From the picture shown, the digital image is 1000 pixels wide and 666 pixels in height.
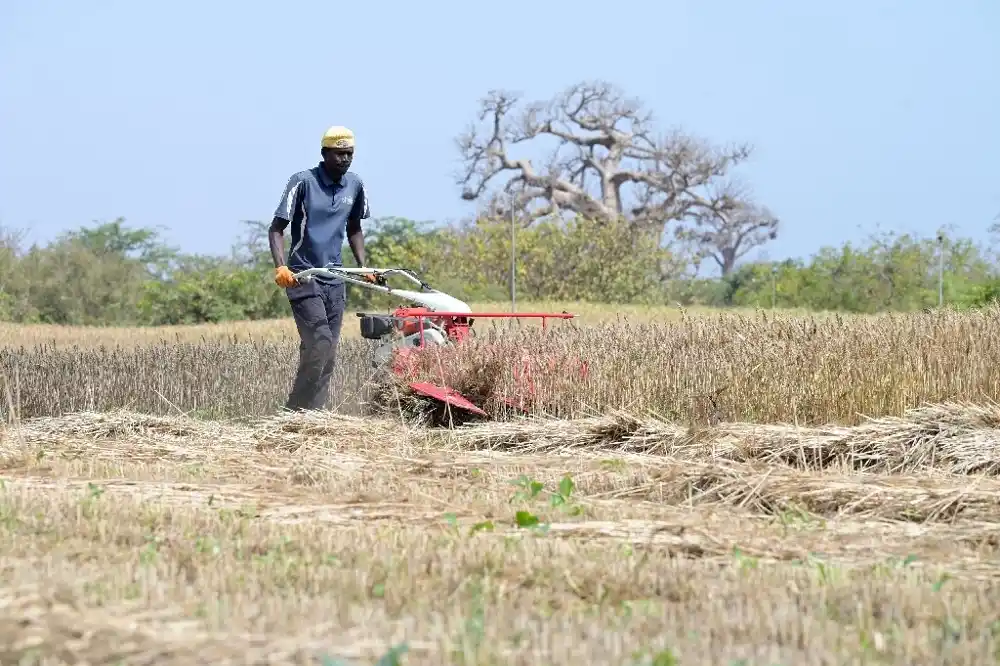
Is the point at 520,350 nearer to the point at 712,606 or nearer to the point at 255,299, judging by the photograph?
the point at 712,606

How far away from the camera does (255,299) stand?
41.0 m

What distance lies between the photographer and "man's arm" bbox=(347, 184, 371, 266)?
31.9 feet

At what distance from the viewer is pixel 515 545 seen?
5.02 m

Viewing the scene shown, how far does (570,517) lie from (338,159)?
4300 mm

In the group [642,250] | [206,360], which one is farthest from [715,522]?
[642,250]

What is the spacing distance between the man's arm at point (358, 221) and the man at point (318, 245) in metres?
0.09

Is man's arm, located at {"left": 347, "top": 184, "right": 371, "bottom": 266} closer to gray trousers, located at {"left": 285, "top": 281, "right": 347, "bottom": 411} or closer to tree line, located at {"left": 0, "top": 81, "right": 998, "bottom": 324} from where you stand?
gray trousers, located at {"left": 285, "top": 281, "right": 347, "bottom": 411}

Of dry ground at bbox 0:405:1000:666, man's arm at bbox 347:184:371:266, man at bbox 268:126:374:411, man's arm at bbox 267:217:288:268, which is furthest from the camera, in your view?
man's arm at bbox 347:184:371:266

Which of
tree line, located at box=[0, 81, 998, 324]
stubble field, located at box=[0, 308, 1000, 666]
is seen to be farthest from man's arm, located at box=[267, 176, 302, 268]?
tree line, located at box=[0, 81, 998, 324]

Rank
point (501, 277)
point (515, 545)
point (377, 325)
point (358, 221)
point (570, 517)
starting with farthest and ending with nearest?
point (501, 277) < point (377, 325) < point (358, 221) < point (570, 517) < point (515, 545)

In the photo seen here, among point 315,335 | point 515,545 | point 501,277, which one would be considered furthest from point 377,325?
point 501,277

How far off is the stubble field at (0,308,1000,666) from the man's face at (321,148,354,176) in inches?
62.0

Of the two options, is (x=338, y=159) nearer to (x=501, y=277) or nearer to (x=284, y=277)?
(x=284, y=277)

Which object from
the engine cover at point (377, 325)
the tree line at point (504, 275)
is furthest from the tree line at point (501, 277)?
the engine cover at point (377, 325)
